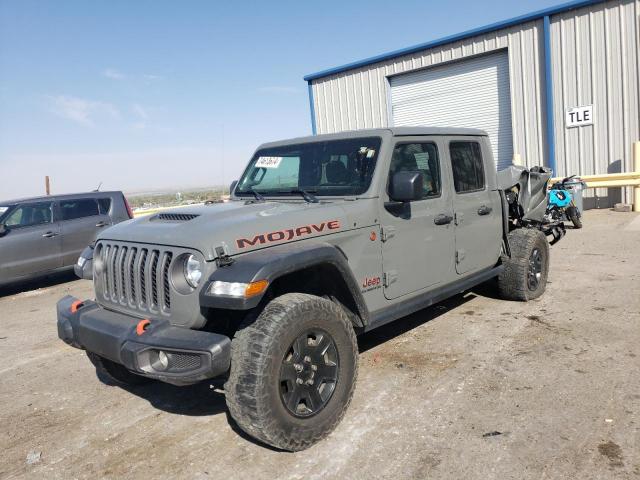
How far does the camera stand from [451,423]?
3307mm

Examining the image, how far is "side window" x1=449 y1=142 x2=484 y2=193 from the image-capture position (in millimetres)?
4734

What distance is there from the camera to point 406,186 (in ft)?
12.3

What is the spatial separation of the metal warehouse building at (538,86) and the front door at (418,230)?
1064 centimetres

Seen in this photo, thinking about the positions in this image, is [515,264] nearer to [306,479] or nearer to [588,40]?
[306,479]

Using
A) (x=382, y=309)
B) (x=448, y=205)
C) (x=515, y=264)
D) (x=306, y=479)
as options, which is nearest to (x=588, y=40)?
(x=515, y=264)

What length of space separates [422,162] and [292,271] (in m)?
1.85

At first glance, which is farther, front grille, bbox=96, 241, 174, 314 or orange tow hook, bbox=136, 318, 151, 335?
front grille, bbox=96, 241, 174, 314

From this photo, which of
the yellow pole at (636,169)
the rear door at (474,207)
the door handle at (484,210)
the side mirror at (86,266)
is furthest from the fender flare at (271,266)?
the yellow pole at (636,169)

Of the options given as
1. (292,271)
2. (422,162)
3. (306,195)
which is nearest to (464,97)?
(422,162)

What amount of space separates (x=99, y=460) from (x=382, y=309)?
6.82ft

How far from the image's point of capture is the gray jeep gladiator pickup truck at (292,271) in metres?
2.90

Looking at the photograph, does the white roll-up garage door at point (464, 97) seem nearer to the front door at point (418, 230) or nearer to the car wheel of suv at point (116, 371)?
the front door at point (418, 230)

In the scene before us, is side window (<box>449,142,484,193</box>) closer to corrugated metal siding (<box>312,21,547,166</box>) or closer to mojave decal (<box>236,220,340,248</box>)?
mojave decal (<box>236,220,340,248</box>)

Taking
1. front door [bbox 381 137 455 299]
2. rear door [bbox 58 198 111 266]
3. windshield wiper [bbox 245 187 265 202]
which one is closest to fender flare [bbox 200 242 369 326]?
front door [bbox 381 137 455 299]
